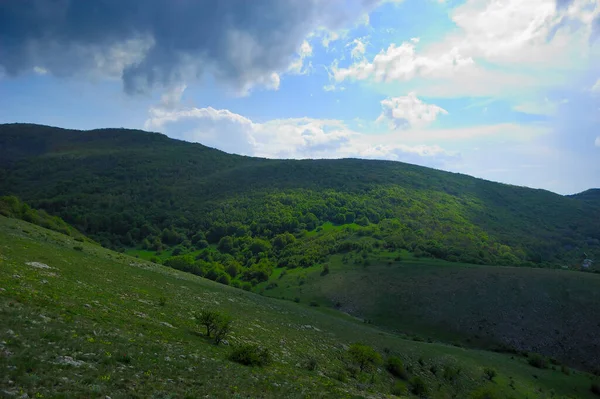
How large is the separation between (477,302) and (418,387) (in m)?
49.8

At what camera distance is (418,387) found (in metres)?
29.9

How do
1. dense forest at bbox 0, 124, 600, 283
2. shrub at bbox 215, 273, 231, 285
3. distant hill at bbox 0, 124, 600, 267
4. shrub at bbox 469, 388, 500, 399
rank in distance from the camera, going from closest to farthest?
shrub at bbox 469, 388, 500, 399 < shrub at bbox 215, 273, 231, 285 < dense forest at bbox 0, 124, 600, 283 < distant hill at bbox 0, 124, 600, 267

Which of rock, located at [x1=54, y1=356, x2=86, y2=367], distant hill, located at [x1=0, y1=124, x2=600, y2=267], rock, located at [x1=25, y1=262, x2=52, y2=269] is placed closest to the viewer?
rock, located at [x1=54, y1=356, x2=86, y2=367]

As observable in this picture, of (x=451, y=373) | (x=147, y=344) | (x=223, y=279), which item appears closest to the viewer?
(x=147, y=344)

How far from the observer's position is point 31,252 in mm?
29875

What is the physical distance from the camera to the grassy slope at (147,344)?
1284 centimetres

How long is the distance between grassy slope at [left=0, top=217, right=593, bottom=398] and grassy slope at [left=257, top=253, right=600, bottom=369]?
20.3 meters

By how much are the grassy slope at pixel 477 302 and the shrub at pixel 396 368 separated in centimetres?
3834

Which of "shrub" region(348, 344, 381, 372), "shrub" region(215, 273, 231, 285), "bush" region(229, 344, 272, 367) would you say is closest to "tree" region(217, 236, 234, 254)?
"shrub" region(215, 273, 231, 285)

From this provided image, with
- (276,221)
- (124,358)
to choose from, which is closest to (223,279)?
(276,221)

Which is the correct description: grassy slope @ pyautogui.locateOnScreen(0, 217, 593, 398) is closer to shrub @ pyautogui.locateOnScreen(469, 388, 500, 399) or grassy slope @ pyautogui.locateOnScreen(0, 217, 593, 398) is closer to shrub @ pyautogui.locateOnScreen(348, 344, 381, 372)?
shrub @ pyautogui.locateOnScreen(348, 344, 381, 372)

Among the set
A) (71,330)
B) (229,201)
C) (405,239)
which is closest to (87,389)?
(71,330)

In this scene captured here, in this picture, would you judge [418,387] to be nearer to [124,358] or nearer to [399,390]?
[399,390]

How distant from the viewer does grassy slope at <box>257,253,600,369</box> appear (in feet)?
201
